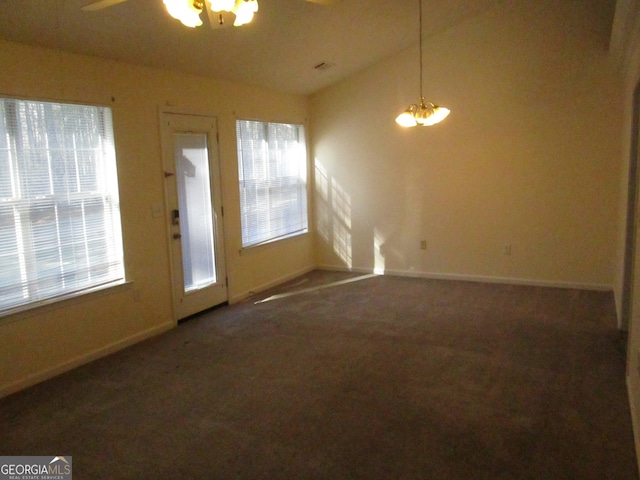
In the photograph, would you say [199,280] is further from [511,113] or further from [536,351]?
[511,113]

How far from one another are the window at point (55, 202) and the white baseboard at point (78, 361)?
0.52m

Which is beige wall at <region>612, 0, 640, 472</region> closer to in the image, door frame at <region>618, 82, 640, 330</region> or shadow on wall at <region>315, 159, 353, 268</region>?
door frame at <region>618, 82, 640, 330</region>

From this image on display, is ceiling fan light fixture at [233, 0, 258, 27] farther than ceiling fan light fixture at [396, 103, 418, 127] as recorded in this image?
No

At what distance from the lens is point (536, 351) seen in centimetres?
384

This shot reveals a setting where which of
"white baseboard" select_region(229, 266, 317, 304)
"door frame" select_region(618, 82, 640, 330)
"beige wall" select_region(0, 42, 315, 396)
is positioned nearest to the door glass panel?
"beige wall" select_region(0, 42, 315, 396)

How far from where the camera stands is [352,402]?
10.3 feet

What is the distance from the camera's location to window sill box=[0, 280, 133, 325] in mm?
3430

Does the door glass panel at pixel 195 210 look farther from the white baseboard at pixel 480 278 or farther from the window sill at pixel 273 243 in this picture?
the white baseboard at pixel 480 278

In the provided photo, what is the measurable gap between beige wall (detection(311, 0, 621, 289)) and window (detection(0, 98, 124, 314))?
134 inches

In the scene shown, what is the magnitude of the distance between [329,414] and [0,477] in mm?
1743

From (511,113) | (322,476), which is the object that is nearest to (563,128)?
(511,113)

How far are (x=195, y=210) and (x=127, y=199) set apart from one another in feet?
2.83

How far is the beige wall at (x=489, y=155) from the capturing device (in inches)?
210

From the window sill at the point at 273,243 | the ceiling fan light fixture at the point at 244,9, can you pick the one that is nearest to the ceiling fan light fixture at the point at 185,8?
the ceiling fan light fixture at the point at 244,9
